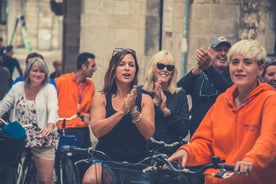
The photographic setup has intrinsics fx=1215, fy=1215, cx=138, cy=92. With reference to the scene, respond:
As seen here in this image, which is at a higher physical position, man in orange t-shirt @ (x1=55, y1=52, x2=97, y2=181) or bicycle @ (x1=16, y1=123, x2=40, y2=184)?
man in orange t-shirt @ (x1=55, y1=52, x2=97, y2=181)

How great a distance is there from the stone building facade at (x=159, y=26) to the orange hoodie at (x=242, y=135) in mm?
8512

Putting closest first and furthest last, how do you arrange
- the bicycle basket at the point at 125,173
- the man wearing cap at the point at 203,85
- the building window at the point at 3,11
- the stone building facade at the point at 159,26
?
the bicycle basket at the point at 125,173 → the man wearing cap at the point at 203,85 → the stone building facade at the point at 159,26 → the building window at the point at 3,11

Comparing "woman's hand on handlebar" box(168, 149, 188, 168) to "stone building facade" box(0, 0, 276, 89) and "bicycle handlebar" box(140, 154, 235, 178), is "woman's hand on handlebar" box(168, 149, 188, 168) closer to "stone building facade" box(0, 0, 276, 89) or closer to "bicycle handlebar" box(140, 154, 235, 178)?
"bicycle handlebar" box(140, 154, 235, 178)

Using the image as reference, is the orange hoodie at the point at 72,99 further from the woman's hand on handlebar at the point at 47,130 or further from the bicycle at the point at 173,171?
the bicycle at the point at 173,171

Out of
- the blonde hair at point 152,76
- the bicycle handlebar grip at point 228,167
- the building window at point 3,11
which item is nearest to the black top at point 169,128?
the blonde hair at point 152,76

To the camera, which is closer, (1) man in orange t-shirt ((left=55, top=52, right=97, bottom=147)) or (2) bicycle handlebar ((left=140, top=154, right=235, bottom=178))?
(2) bicycle handlebar ((left=140, top=154, right=235, bottom=178))

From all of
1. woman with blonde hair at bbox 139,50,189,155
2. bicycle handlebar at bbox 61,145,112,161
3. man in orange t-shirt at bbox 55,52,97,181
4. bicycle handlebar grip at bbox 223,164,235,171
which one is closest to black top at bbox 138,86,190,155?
woman with blonde hair at bbox 139,50,189,155

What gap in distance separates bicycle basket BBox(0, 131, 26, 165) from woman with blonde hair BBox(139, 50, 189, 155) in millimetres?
1155

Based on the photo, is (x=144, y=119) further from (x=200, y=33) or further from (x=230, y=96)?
(x=200, y=33)

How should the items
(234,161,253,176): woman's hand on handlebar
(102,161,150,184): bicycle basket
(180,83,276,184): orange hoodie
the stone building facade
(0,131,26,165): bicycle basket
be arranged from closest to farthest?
(234,161,253,176): woman's hand on handlebar, (180,83,276,184): orange hoodie, (102,161,150,184): bicycle basket, (0,131,26,165): bicycle basket, the stone building facade

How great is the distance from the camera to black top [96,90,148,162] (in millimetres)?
8961

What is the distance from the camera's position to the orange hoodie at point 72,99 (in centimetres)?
1395

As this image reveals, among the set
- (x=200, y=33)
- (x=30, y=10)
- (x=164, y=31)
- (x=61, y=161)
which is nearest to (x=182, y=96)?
(x=61, y=161)

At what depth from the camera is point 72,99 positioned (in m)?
14.0
